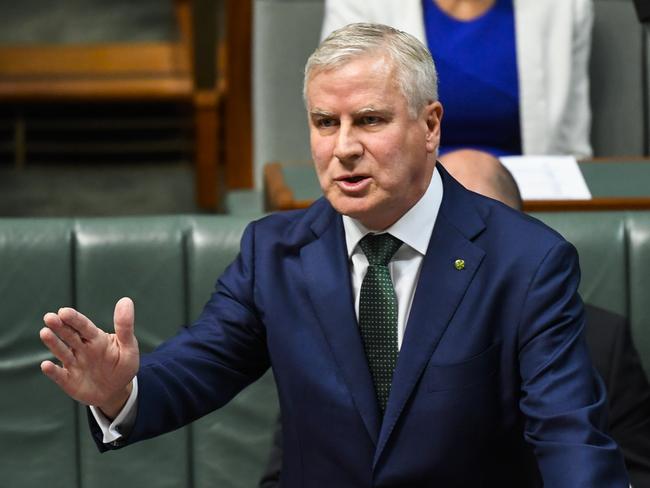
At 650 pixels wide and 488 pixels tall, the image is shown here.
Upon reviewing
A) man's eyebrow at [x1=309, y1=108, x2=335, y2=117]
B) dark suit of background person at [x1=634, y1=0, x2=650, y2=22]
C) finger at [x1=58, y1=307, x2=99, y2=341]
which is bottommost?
finger at [x1=58, y1=307, x2=99, y2=341]

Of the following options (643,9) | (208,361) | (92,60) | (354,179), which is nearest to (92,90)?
(92,60)

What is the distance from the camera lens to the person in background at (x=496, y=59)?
2.71 meters

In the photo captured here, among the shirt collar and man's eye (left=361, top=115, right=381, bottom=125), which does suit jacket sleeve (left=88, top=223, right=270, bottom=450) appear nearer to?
the shirt collar

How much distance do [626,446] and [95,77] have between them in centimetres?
357

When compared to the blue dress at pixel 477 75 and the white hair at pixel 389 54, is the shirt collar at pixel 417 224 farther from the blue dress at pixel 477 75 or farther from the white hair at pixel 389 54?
the blue dress at pixel 477 75

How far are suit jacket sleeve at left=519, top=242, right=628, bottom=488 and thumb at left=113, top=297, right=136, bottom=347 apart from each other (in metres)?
0.42

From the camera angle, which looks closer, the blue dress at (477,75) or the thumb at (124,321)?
the thumb at (124,321)

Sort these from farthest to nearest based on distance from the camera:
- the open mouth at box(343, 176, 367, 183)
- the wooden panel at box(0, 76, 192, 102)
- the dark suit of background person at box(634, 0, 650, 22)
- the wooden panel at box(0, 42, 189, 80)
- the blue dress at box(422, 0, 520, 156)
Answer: the wooden panel at box(0, 42, 189, 80)
the wooden panel at box(0, 76, 192, 102)
the blue dress at box(422, 0, 520, 156)
the dark suit of background person at box(634, 0, 650, 22)
the open mouth at box(343, 176, 367, 183)

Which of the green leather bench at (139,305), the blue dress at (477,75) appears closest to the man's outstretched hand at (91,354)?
the green leather bench at (139,305)

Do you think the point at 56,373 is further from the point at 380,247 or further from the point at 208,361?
the point at 380,247

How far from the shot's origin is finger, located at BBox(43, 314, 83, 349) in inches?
51.8

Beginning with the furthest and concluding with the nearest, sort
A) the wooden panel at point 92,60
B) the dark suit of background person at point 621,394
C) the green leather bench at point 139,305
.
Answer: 1. the wooden panel at point 92,60
2. the green leather bench at point 139,305
3. the dark suit of background person at point 621,394

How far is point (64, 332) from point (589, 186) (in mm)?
1238

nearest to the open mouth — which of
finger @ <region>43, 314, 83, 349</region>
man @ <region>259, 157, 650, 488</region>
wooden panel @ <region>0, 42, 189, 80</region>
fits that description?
finger @ <region>43, 314, 83, 349</region>
